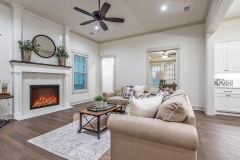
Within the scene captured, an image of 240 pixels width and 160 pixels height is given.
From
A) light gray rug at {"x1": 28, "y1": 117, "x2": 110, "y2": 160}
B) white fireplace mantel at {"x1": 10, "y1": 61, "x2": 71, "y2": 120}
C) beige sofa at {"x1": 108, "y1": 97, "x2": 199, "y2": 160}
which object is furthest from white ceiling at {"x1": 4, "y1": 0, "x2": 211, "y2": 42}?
light gray rug at {"x1": 28, "y1": 117, "x2": 110, "y2": 160}

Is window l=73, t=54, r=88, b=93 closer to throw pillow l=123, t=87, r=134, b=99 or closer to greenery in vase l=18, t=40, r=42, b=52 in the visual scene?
greenery in vase l=18, t=40, r=42, b=52

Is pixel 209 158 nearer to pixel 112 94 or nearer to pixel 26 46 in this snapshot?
pixel 112 94

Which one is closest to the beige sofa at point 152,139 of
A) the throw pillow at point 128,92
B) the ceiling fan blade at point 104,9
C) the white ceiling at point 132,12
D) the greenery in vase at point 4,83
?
the ceiling fan blade at point 104,9

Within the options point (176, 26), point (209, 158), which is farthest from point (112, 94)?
point (176, 26)

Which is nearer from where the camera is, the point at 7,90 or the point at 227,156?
the point at 227,156

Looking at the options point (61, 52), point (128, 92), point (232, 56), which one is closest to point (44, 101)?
point (61, 52)

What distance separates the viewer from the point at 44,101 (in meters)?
3.96

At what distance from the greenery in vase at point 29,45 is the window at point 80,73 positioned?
167 centimetres

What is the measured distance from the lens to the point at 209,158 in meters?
1.68

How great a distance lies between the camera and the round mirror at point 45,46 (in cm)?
381

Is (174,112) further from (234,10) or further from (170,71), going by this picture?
(170,71)

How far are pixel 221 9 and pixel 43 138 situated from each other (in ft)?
14.4

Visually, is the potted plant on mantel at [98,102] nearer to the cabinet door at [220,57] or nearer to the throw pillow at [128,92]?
the throw pillow at [128,92]

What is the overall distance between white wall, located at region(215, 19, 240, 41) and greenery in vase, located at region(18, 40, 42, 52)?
19.3 ft
